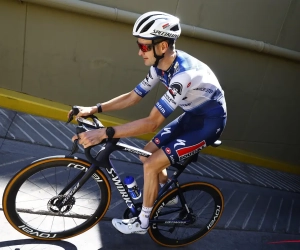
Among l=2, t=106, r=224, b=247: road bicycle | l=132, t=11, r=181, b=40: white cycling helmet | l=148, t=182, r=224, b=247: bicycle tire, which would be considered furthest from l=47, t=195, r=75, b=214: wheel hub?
l=132, t=11, r=181, b=40: white cycling helmet

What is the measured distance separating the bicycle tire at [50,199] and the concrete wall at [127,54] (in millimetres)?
2784

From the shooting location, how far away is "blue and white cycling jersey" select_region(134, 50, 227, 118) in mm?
2875

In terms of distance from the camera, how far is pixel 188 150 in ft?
10.5

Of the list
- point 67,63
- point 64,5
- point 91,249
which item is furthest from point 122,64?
point 91,249

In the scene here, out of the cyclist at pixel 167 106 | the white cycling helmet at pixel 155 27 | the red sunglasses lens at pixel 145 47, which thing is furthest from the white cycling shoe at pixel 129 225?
the white cycling helmet at pixel 155 27

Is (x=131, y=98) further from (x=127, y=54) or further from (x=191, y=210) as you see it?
(x=127, y=54)

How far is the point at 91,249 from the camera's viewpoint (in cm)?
335

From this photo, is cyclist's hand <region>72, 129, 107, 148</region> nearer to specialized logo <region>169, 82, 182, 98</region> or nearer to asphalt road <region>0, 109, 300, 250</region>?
specialized logo <region>169, 82, 182, 98</region>

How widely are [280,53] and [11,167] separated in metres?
5.15

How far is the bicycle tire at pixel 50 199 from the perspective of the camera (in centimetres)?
295

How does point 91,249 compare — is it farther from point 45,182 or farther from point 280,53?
point 280,53

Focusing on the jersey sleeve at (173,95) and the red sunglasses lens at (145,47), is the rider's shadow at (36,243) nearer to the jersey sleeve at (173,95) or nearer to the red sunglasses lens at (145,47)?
the jersey sleeve at (173,95)

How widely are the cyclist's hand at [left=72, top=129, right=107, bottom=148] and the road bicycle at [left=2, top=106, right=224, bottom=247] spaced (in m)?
0.14

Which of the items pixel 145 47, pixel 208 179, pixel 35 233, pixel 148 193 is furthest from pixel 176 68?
pixel 208 179
